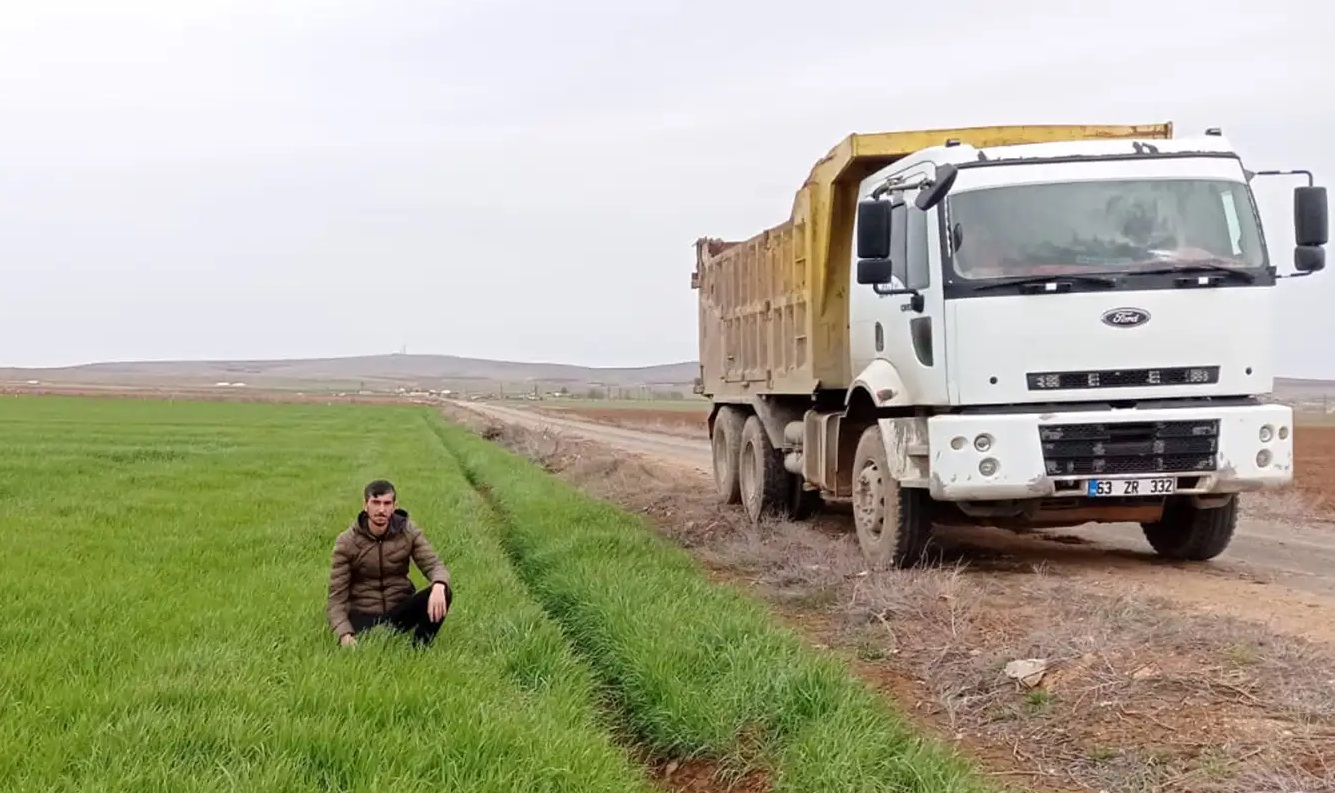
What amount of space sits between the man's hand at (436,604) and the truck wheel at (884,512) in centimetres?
409

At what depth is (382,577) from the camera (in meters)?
6.60

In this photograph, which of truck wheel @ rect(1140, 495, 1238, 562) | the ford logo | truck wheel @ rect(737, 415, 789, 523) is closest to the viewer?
the ford logo

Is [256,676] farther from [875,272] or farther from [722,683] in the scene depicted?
[875,272]

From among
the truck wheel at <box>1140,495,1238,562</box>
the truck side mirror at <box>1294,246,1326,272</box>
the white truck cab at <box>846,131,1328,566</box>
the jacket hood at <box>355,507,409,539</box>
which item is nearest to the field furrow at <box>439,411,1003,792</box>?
the jacket hood at <box>355,507,409,539</box>

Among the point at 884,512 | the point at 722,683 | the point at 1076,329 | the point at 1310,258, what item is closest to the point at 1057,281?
the point at 1076,329

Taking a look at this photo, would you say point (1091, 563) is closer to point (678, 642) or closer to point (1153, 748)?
point (678, 642)

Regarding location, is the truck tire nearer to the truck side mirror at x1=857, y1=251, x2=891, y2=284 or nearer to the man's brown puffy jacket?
the truck side mirror at x1=857, y1=251, x2=891, y2=284

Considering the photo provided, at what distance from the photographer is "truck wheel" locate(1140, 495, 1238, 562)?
972 centimetres

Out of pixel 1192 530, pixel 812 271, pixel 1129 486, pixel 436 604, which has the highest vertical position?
pixel 812 271

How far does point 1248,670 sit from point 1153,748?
123 centimetres

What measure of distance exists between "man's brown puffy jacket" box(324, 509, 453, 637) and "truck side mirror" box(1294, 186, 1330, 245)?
6.25m

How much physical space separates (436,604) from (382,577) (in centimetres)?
49

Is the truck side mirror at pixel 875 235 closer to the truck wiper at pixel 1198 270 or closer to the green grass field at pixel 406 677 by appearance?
the truck wiper at pixel 1198 270

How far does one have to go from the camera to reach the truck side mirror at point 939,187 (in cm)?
857
